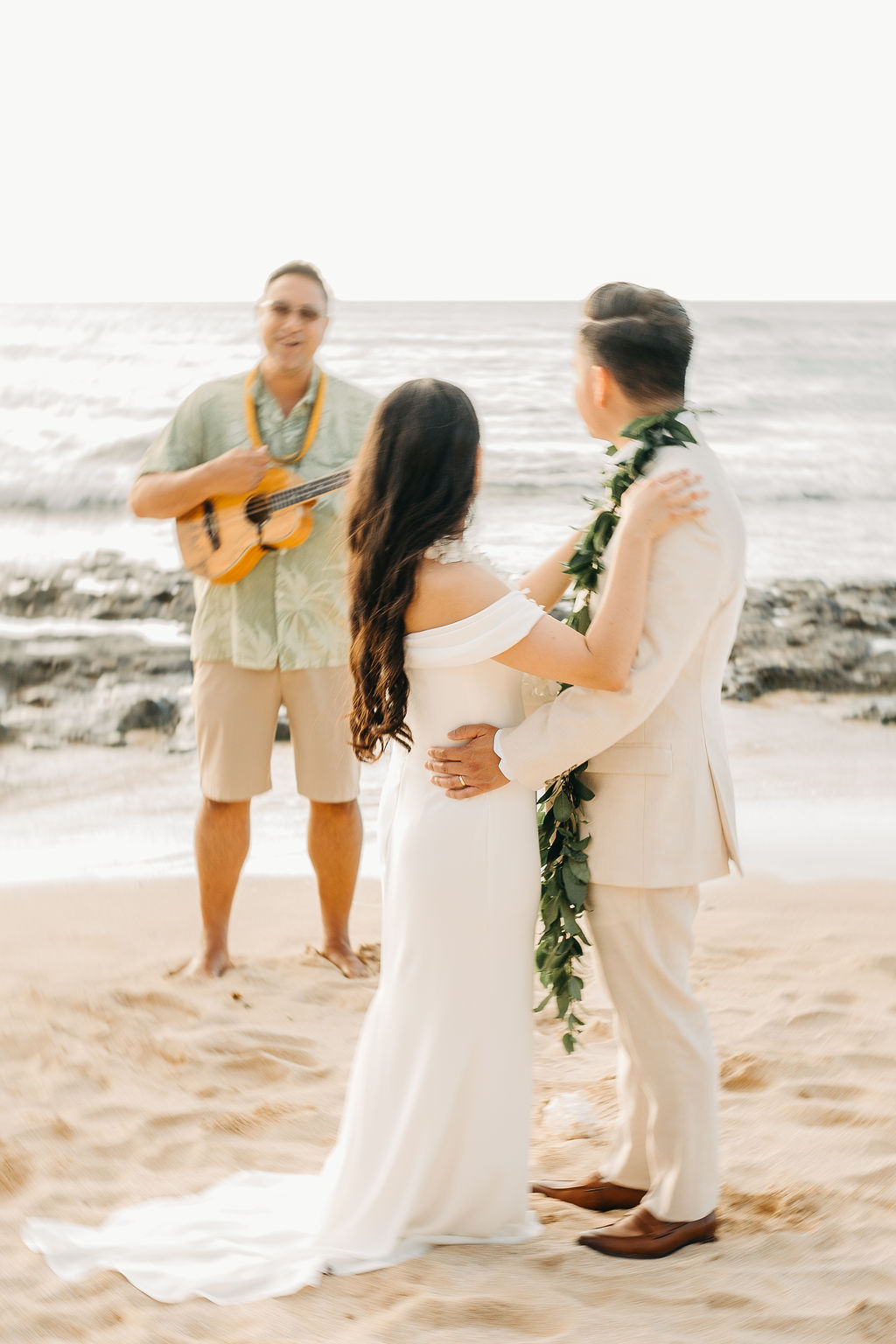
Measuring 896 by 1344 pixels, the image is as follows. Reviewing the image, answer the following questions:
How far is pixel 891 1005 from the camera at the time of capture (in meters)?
4.12

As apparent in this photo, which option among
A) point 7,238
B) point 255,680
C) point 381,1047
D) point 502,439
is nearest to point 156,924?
point 255,680

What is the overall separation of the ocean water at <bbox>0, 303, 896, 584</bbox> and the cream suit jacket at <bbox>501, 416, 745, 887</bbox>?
18.6 inches

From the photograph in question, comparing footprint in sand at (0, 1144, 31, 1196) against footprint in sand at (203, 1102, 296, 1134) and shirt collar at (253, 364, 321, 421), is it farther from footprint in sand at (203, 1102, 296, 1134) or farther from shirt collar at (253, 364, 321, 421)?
shirt collar at (253, 364, 321, 421)

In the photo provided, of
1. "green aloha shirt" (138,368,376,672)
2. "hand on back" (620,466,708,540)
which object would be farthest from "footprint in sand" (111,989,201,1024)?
"hand on back" (620,466,708,540)

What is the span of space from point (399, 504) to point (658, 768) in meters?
0.77

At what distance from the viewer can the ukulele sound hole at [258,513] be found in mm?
4410

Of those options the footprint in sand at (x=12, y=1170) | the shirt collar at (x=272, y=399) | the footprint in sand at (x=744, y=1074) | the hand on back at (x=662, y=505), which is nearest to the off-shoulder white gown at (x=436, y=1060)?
the footprint in sand at (x=12, y=1170)

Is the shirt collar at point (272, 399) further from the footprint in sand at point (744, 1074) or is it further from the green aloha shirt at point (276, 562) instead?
the footprint in sand at point (744, 1074)

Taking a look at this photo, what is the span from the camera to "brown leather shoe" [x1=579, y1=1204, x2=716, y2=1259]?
107 inches

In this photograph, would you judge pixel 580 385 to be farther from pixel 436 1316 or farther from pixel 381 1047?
pixel 436 1316

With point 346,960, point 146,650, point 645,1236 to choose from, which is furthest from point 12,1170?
point 146,650

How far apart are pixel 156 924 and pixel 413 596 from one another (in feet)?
9.17

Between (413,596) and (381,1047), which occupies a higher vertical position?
(413,596)

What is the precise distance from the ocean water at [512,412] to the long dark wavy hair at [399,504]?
8.4 inches
